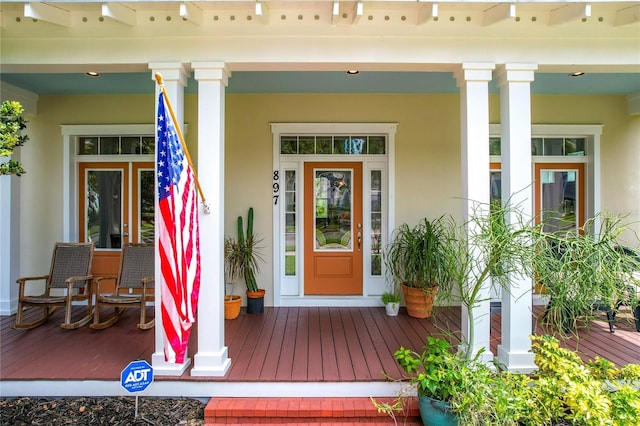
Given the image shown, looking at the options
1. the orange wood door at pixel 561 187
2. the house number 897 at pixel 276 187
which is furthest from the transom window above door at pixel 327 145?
the orange wood door at pixel 561 187

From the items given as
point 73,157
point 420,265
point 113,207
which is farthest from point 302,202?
point 73,157

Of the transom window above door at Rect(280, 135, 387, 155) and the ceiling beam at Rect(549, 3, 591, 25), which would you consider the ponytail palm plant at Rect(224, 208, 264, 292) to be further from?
the ceiling beam at Rect(549, 3, 591, 25)

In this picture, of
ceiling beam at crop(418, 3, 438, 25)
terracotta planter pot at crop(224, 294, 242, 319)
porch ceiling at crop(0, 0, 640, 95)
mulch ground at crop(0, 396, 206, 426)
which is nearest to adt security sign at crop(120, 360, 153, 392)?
mulch ground at crop(0, 396, 206, 426)

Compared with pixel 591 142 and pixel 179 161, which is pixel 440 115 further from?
pixel 179 161

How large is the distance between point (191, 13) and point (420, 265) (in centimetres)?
Result: 339

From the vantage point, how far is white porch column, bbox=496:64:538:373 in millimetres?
2691

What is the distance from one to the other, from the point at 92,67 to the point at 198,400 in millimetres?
2889

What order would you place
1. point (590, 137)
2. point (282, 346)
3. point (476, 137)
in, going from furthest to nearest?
point (590, 137), point (282, 346), point (476, 137)

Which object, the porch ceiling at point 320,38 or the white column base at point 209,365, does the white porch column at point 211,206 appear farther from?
the porch ceiling at point 320,38

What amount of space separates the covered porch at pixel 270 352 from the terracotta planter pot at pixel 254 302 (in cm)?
13

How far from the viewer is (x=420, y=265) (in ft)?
13.0

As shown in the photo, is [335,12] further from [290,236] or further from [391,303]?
[391,303]

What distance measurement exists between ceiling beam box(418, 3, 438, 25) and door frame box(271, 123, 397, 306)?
181cm

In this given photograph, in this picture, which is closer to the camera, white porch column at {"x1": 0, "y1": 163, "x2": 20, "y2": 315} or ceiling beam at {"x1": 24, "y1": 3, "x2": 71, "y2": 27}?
ceiling beam at {"x1": 24, "y1": 3, "x2": 71, "y2": 27}
